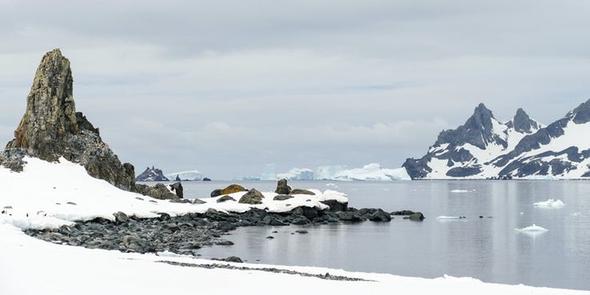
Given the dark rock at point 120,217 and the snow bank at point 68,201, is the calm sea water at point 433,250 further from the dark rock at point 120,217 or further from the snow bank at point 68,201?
the dark rock at point 120,217

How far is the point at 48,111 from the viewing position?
84188 millimetres

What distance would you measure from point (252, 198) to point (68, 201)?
26.0 m

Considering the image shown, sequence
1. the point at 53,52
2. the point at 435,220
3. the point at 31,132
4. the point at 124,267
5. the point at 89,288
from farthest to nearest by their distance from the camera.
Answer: the point at 435,220
the point at 53,52
the point at 31,132
the point at 124,267
the point at 89,288

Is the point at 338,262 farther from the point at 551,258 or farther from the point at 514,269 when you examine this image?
the point at 551,258

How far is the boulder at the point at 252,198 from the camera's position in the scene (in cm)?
8638

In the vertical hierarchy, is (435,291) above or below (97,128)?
below

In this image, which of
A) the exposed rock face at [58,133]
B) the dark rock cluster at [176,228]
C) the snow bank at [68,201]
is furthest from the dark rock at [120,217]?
the exposed rock face at [58,133]

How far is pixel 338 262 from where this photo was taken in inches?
1976

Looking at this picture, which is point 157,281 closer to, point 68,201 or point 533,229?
point 68,201

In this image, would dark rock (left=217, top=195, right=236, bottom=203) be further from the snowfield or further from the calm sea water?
the snowfield

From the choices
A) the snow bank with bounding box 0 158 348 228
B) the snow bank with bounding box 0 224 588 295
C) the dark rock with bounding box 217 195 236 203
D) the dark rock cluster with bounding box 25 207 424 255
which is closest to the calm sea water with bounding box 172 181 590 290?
the dark rock cluster with bounding box 25 207 424 255

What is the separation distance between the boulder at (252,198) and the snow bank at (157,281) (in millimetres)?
54806

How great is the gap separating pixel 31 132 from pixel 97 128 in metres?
11.2

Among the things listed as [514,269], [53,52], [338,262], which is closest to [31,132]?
[53,52]
